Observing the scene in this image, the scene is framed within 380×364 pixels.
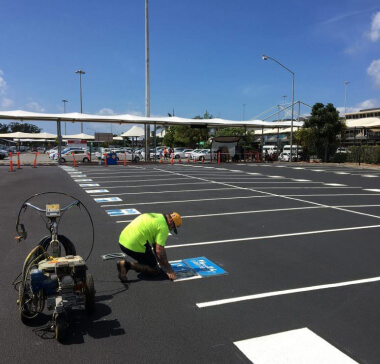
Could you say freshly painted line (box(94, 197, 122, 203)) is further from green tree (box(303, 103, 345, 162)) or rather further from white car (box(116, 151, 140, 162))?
green tree (box(303, 103, 345, 162))

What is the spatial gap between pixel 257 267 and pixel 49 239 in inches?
122

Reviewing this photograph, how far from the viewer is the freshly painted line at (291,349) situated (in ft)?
10.6

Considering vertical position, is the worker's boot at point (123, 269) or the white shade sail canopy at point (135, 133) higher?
the white shade sail canopy at point (135, 133)

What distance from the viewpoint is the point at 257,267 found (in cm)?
558

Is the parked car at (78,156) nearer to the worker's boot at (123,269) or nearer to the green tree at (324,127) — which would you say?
the green tree at (324,127)

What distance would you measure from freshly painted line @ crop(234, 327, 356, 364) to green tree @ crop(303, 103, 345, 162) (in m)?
36.1

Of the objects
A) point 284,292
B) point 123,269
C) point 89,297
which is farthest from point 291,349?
point 123,269

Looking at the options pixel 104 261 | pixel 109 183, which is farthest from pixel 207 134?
pixel 104 261

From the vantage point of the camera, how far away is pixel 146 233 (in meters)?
4.88

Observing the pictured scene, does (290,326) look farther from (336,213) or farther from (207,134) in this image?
(207,134)

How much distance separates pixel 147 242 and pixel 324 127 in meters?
35.6

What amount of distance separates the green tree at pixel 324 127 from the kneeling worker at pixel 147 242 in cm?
3532

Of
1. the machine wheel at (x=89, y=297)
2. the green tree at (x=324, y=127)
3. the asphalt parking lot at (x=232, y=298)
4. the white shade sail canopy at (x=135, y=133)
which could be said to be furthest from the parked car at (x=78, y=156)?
the machine wheel at (x=89, y=297)

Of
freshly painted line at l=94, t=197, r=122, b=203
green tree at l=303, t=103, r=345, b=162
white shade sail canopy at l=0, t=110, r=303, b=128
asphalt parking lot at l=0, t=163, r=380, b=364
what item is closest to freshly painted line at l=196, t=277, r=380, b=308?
asphalt parking lot at l=0, t=163, r=380, b=364
